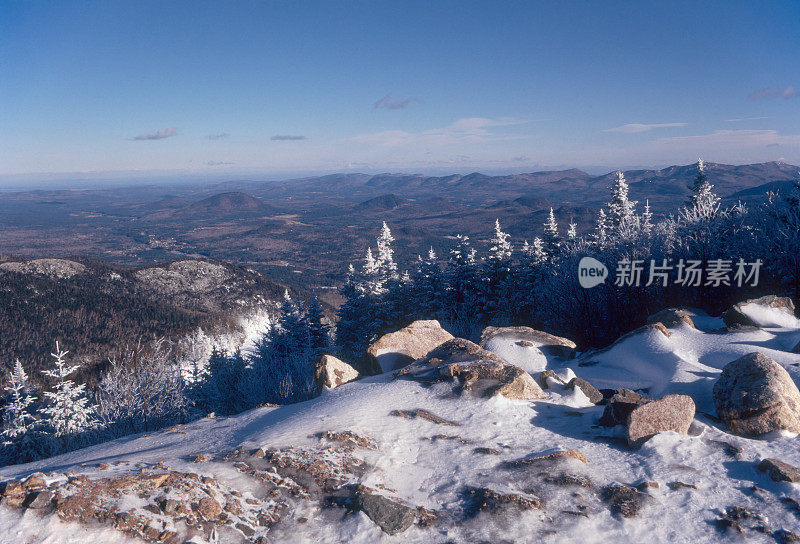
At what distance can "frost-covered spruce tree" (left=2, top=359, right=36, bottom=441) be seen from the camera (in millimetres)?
16562

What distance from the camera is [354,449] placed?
5664 mm

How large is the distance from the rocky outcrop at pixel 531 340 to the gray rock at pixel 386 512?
6928mm

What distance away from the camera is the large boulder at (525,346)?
10367 millimetres

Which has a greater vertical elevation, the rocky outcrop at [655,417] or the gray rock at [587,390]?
the rocky outcrop at [655,417]

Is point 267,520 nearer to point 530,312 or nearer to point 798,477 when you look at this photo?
point 798,477

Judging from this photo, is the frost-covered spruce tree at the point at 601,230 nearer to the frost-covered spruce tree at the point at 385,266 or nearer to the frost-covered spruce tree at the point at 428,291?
the frost-covered spruce tree at the point at 428,291

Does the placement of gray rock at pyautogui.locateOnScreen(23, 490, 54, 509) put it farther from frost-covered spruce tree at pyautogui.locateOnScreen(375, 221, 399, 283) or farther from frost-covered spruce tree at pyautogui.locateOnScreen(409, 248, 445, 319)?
frost-covered spruce tree at pyautogui.locateOnScreen(375, 221, 399, 283)

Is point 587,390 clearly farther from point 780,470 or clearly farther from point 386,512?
point 386,512

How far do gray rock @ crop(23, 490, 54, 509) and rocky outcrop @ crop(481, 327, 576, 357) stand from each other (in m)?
8.93

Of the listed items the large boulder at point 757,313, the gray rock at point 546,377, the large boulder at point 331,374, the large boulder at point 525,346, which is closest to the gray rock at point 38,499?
the large boulder at point 331,374

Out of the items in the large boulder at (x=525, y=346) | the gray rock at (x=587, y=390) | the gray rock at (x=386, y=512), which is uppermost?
the gray rock at (x=386, y=512)

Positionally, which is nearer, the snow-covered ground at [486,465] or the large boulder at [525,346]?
the snow-covered ground at [486,465]

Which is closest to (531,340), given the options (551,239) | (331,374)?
(331,374)

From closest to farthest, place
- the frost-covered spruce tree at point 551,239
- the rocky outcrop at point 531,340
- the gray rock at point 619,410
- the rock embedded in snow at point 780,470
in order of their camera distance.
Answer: the rock embedded in snow at point 780,470
the gray rock at point 619,410
the rocky outcrop at point 531,340
the frost-covered spruce tree at point 551,239
